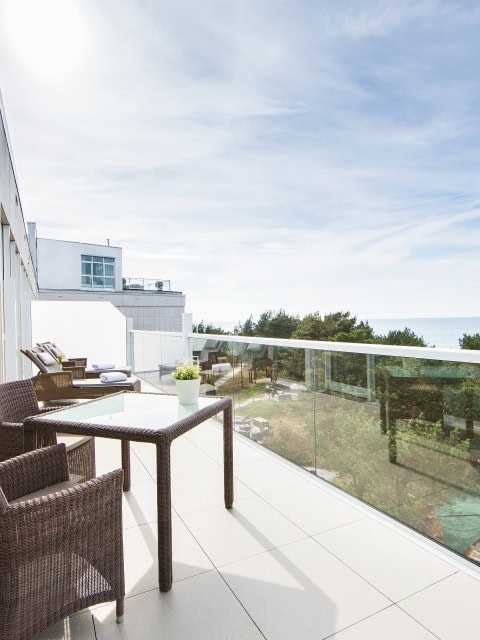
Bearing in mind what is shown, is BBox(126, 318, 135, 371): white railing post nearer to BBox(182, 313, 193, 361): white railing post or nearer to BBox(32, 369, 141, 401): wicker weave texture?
BBox(182, 313, 193, 361): white railing post

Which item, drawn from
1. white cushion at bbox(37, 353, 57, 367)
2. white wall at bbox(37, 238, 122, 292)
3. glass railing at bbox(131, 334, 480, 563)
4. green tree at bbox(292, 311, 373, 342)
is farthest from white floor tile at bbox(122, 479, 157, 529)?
white wall at bbox(37, 238, 122, 292)

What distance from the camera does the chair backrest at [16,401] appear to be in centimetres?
257

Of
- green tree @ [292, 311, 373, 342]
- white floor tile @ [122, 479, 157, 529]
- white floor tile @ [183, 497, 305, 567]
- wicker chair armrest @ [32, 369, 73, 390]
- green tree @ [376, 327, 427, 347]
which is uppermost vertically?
green tree @ [292, 311, 373, 342]

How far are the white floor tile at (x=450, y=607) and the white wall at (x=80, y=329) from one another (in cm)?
1021

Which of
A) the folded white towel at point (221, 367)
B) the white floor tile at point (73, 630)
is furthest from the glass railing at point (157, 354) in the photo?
the white floor tile at point (73, 630)

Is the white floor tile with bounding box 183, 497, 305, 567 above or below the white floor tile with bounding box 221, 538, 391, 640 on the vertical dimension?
above

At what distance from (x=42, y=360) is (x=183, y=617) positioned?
4.83 metres

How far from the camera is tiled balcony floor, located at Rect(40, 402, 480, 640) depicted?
5.57 feet

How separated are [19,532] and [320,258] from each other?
31.4 metres

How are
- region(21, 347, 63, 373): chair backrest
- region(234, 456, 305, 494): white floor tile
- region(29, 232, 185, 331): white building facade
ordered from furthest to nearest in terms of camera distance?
region(29, 232, 185, 331): white building facade, region(21, 347, 63, 373): chair backrest, region(234, 456, 305, 494): white floor tile

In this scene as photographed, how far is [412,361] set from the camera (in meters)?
2.51

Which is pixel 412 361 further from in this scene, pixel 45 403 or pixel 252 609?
pixel 45 403

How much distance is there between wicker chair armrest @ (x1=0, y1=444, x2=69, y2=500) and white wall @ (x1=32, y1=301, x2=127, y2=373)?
945 centimetres

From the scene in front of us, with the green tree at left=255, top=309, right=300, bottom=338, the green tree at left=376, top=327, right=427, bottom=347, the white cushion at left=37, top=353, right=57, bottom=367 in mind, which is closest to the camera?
the green tree at left=376, top=327, right=427, bottom=347
